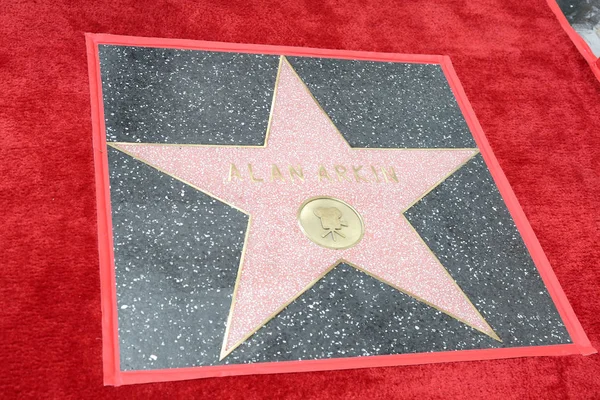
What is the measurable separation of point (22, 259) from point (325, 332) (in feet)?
1.96

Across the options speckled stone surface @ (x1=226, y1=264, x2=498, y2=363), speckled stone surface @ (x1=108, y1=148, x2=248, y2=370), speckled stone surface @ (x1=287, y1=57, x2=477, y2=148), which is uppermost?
speckled stone surface @ (x1=287, y1=57, x2=477, y2=148)

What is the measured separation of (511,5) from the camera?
6.79 ft

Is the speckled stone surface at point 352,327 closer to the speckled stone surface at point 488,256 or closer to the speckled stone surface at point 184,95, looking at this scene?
the speckled stone surface at point 488,256

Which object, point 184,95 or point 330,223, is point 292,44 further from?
point 330,223

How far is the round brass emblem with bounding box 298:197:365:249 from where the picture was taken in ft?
4.38

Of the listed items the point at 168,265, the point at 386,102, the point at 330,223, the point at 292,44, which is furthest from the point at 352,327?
the point at 292,44

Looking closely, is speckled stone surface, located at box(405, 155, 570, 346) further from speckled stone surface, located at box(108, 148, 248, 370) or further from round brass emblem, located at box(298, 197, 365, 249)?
speckled stone surface, located at box(108, 148, 248, 370)

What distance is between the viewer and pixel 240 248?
126 cm

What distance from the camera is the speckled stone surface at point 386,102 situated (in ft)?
5.13

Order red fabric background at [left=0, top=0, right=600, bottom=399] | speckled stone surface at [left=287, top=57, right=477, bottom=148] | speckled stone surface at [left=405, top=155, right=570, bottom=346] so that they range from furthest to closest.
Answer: speckled stone surface at [left=287, top=57, right=477, bottom=148]
speckled stone surface at [left=405, top=155, right=570, bottom=346]
red fabric background at [left=0, top=0, right=600, bottom=399]

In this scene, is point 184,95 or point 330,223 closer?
point 330,223

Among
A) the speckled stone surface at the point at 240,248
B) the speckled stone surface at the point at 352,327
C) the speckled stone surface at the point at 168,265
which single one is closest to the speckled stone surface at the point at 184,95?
the speckled stone surface at the point at 240,248

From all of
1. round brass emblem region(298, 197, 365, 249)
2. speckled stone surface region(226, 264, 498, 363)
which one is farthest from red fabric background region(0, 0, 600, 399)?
round brass emblem region(298, 197, 365, 249)

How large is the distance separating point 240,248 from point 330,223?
220mm
